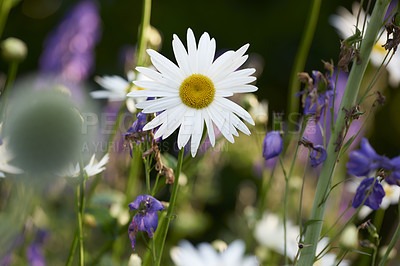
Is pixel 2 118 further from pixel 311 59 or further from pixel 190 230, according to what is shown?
pixel 311 59

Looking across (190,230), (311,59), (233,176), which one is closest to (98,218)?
(190,230)

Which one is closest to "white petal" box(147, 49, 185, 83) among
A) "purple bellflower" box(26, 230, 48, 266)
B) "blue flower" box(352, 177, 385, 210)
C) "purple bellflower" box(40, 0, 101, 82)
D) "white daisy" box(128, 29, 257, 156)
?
"white daisy" box(128, 29, 257, 156)

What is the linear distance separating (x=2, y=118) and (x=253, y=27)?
62.5 inches

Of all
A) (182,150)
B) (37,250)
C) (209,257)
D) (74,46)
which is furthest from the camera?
(74,46)

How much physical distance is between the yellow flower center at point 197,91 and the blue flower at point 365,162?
17 cm

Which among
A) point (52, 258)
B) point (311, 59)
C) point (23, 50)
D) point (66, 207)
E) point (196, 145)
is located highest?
point (311, 59)

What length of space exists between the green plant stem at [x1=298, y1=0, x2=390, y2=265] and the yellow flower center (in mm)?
133

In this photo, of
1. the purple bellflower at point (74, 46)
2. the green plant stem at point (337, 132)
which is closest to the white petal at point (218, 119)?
the green plant stem at point (337, 132)

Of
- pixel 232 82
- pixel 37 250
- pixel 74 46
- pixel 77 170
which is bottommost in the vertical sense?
pixel 37 250

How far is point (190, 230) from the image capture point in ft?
3.26

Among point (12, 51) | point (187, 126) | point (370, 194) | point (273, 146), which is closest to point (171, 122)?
point (187, 126)

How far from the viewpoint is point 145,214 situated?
435 millimetres

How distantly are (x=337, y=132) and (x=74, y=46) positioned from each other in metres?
0.93

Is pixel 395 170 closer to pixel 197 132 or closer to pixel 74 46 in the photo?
pixel 197 132
